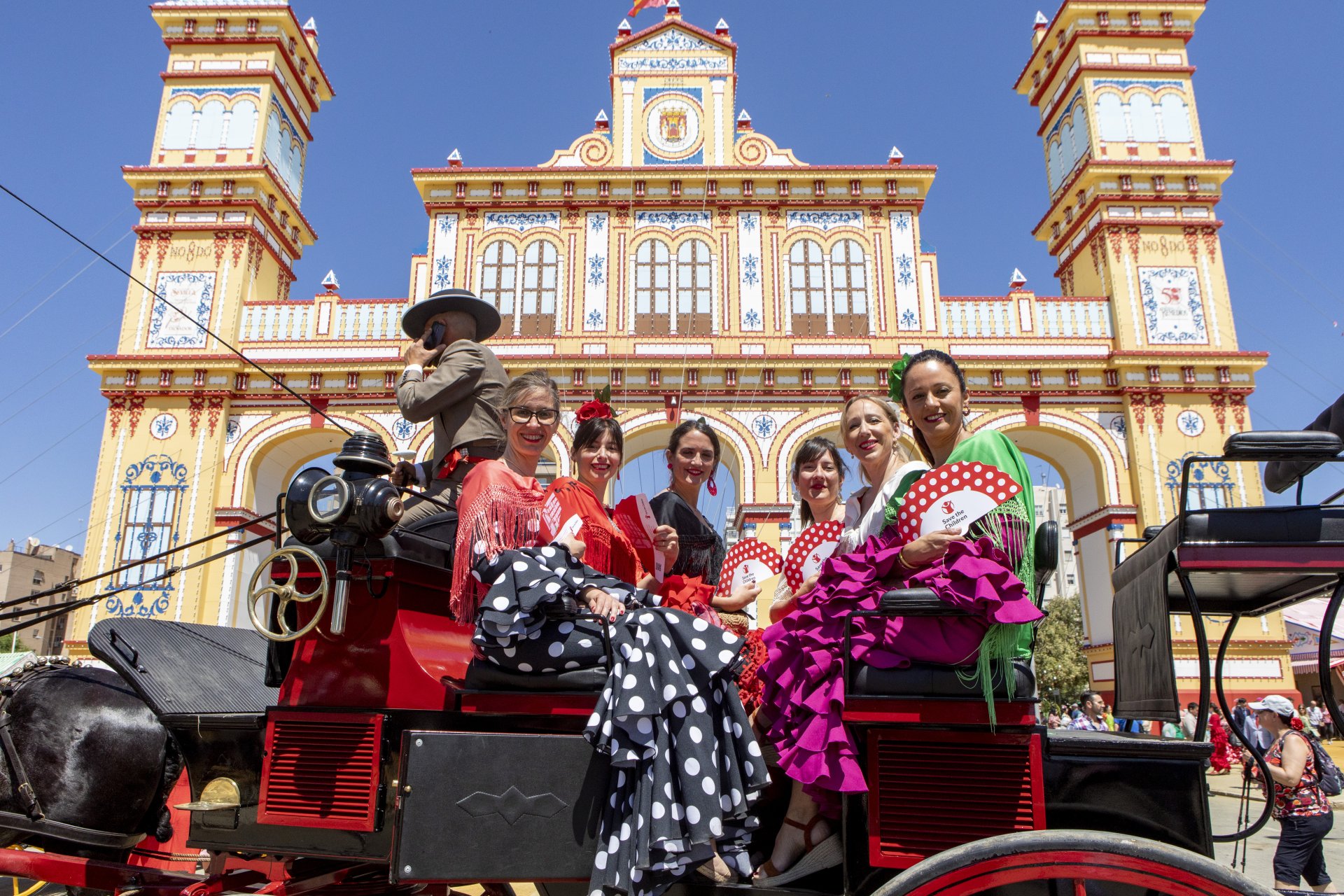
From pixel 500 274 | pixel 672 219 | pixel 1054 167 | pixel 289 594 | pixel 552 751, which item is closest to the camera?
pixel 552 751

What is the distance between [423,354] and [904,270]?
601 inches

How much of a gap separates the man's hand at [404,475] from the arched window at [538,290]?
46.8 feet

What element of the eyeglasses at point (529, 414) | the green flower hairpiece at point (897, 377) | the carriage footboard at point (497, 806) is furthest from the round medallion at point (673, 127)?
the carriage footboard at point (497, 806)

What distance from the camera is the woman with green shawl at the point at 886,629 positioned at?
2.32 meters

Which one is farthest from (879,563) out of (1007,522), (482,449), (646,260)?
(646,260)

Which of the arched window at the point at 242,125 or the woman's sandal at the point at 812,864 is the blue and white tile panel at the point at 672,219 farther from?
the woman's sandal at the point at 812,864

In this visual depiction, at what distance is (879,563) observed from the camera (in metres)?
2.59

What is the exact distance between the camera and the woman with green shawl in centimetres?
232

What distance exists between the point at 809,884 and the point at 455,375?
236 centimetres

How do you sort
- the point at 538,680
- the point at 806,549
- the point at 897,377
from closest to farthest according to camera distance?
the point at 538,680, the point at 897,377, the point at 806,549

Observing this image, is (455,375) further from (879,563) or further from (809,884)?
(809,884)

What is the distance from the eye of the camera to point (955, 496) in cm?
242

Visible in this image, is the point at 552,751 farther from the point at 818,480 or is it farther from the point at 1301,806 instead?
the point at 1301,806

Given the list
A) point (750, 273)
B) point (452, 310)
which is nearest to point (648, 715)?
point (452, 310)
